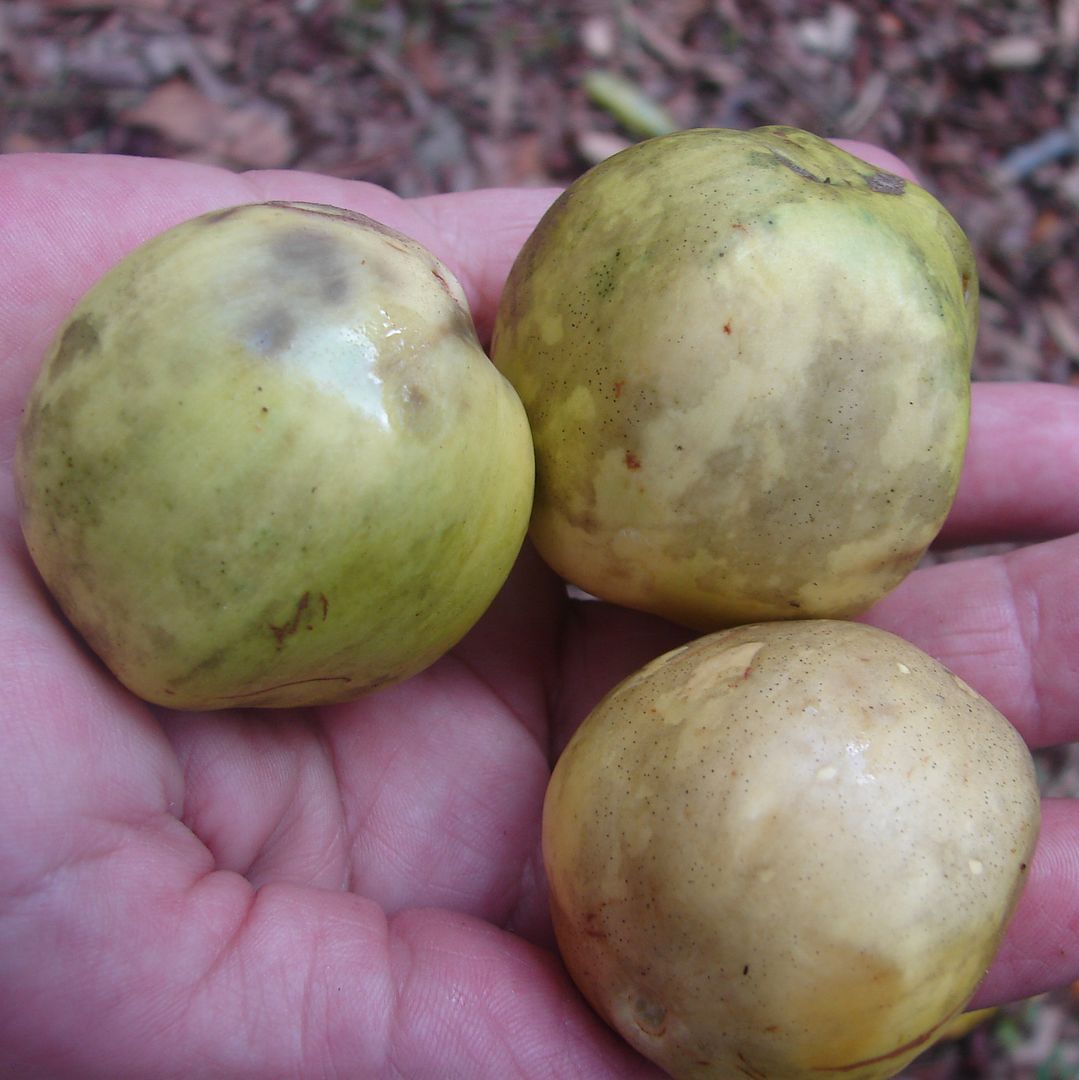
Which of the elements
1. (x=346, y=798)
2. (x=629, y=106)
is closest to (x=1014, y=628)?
(x=346, y=798)

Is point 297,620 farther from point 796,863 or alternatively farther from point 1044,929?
point 1044,929

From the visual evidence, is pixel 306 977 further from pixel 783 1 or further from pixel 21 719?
pixel 783 1

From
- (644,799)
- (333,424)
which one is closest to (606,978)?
(644,799)

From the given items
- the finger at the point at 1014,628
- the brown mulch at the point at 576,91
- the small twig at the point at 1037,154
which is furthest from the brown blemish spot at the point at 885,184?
the small twig at the point at 1037,154

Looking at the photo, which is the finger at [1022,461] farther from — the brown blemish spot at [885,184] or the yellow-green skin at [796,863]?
the yellow-green skin at [796,863]

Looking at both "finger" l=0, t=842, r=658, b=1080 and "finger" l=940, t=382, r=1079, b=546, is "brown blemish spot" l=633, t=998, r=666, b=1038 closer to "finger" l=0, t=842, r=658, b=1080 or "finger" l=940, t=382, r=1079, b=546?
"finger" l=0, t=842, r=658, b=1080

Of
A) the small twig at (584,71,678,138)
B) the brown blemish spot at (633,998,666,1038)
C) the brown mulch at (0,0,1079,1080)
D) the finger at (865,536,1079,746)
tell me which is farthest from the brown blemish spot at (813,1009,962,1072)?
the small twig at (584,71,678,138)
